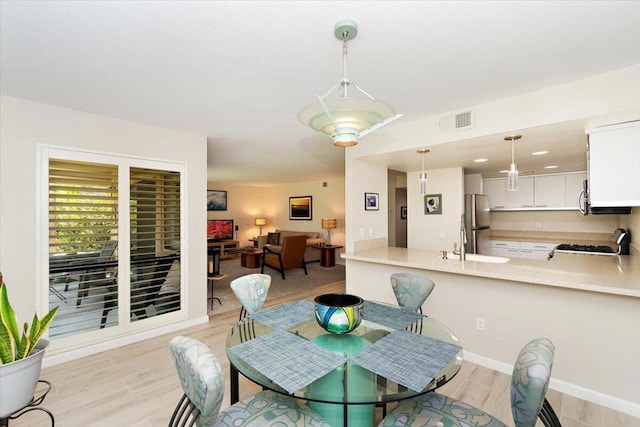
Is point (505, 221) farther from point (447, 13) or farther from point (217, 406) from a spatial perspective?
point (217, 406)

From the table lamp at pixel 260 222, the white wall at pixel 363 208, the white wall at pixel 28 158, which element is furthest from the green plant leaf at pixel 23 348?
the table lamp at pixel 260 222

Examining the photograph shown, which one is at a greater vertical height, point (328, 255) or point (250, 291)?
point (250, 291)

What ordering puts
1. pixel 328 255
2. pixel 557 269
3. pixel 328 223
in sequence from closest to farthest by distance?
1. pixel 557 269
2. pixel 328 255
3. pixel 328 223

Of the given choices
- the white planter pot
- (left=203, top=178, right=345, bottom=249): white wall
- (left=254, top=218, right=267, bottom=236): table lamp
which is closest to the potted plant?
the white planter pot

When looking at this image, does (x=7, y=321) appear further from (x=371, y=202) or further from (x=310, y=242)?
(x=310, y=242)

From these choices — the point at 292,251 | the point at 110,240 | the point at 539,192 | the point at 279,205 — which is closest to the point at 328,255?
the point at 292,251

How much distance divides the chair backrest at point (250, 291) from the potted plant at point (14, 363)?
1141mm

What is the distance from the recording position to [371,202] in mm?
3996

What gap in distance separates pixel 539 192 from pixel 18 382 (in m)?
6.54

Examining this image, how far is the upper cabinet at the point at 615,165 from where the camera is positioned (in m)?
2.08

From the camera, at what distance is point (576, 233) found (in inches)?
197

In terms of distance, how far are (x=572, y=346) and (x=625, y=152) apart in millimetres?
1511

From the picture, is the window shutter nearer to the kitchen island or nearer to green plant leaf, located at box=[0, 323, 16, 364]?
green plant leaf, located at box=[0, 323, 16, 364]

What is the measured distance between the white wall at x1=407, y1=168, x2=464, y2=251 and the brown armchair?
258 cm
